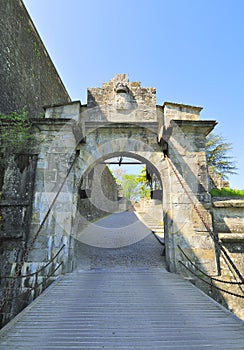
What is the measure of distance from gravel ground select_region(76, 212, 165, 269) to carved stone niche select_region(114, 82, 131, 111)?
4002 millimetres

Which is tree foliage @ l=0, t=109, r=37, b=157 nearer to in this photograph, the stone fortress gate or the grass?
the stone fortress gate

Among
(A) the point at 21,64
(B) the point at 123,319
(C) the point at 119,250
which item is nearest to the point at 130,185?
(C) the point at 119,250

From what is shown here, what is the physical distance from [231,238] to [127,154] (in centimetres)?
305

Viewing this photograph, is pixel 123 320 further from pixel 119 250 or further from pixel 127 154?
pixel 119 250

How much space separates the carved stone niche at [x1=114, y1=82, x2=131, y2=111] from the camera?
17.7ft

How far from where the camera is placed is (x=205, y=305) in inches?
118

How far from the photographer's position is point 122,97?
5.44m

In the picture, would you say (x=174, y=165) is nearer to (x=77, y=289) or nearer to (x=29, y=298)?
(x=77, y=289)

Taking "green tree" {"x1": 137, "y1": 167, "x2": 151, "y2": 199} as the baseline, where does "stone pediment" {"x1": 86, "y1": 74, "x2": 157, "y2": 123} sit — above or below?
above

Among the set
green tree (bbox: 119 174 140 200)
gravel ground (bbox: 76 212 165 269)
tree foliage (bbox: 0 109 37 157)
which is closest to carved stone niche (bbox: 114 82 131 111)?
tree foliage (bbox: 0 109 37 157)

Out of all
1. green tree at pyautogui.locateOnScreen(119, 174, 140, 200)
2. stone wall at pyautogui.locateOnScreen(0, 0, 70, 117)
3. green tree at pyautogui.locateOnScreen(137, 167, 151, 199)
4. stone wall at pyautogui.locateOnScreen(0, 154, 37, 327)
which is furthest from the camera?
green tree at pyautogui.locateOnScreen(119, 174, 140, 200)

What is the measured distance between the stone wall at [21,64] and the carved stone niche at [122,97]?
11.1 feet

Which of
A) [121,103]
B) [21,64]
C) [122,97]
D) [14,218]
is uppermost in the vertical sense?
[21,64]

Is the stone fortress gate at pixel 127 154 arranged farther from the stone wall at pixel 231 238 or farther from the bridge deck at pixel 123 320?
the bridge deck at pixel 123 320
